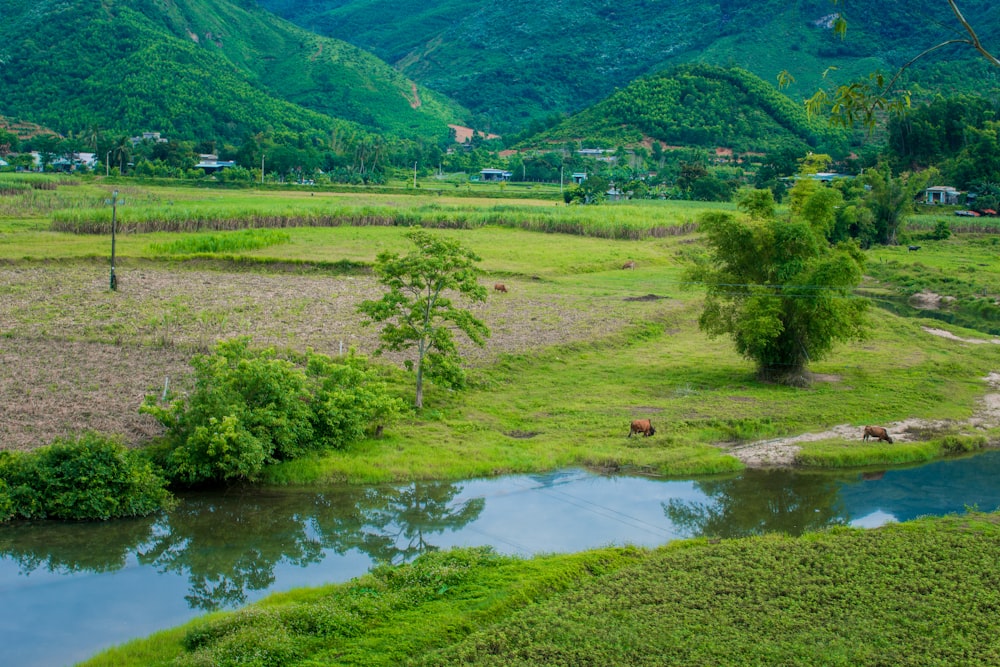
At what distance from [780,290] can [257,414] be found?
45.3ft

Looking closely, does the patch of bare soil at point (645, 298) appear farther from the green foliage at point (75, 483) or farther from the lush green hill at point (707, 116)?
the lush green hill at point (707, 116)

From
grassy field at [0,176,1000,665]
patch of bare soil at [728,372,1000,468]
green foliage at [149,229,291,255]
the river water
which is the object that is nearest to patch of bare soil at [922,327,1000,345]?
grassy field at [0,176,1000,665]

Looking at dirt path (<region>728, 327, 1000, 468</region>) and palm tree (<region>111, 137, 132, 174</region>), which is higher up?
palm tree (<region>111, 137, 132, 174</region>)

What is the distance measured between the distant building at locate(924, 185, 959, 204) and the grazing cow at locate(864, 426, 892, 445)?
5865 cm

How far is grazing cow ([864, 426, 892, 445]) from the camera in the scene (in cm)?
1995

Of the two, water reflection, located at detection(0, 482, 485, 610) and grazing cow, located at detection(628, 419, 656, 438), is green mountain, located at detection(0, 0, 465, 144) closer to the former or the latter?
grazing cow, located at detection(628, 419, 656, 438)

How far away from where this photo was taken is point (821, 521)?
16391 mm

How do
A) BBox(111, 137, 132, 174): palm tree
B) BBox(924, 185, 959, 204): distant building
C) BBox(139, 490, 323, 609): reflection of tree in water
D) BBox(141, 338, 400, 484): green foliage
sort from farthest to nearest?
1. BBox(111, 137, 132, 174): palm tree
2. BBox(924, 185, 959, 204): distant building
3. BBox(141, 338, 400, 484): green foliage
4. BBox(139, 490, 323, 609): reflection of tree in water

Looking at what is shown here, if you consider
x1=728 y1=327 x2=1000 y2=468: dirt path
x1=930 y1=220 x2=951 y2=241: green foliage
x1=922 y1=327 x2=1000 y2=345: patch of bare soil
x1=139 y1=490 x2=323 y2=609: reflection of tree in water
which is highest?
x1=930 y1=220 x2=951 y2=241: green foliage

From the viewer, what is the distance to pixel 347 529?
620 inches

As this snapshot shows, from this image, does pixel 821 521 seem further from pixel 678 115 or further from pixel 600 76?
pixel 600 76

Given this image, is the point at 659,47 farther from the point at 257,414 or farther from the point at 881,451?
the point at 257,414

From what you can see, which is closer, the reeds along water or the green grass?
the green grass

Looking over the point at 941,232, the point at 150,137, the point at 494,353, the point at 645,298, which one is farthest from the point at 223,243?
the point at 150,137
